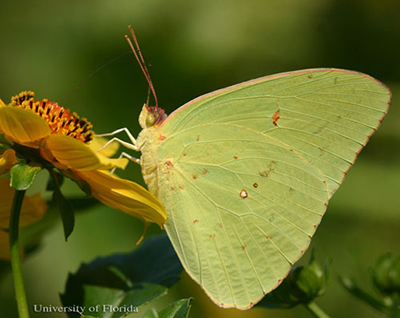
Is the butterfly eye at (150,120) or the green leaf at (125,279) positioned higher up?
the butterfly eye at (150,120)

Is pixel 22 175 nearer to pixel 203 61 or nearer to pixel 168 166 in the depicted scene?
pixel 168 166

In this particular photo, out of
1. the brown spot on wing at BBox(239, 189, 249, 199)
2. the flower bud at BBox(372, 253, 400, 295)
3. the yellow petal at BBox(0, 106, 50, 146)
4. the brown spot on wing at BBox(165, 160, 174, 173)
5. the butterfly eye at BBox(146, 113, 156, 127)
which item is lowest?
the flower bud at BBox(372, 253, 400, 295)

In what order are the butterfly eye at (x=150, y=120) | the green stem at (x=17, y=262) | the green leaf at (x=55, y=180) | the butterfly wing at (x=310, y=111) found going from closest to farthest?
the green stem at (x=17, y=262) < the green leaf at (x=55, y=180) < the butterfly wing at (x=310, y=111) < the butterfly eye at (x=150, y=120)

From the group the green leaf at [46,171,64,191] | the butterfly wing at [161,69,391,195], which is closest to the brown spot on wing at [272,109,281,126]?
the butterfly wing at [161,69,391,195]

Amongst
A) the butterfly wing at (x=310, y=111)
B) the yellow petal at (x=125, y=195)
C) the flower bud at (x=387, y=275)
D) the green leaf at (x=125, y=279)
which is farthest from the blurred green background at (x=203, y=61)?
the yellow petal at (x=125, y=195)

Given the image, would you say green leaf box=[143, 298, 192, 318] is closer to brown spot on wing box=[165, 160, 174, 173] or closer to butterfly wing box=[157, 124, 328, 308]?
butterfly wing box=[157, 124, 328, 308]

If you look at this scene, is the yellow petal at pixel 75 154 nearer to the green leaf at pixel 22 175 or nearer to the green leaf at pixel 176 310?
the green leaf at pixel 22 175
